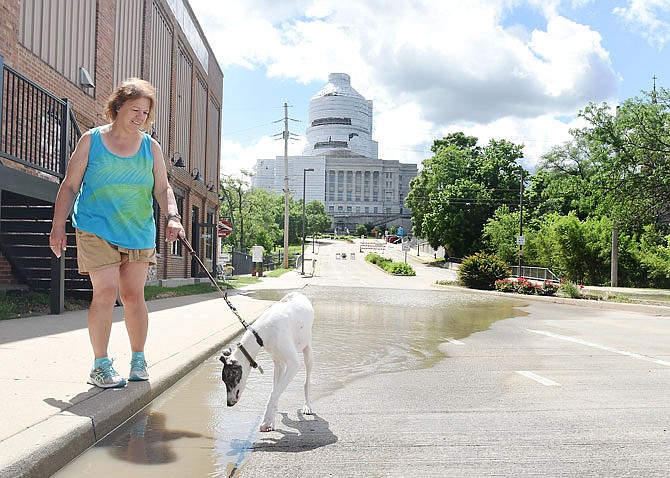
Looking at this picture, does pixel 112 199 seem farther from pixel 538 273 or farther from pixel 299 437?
pixel 538 273

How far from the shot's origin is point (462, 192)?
3024 inches

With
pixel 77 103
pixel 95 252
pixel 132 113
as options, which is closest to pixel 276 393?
pixel 95 252

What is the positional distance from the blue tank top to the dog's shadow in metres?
1.82

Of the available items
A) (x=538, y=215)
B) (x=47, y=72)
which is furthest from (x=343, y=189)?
(x=47, y=72)

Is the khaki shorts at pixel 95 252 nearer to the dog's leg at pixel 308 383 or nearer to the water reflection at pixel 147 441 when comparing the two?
the water reflection at pixel 147 441

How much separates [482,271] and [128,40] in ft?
64.5

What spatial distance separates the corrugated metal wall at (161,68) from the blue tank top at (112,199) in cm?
1983

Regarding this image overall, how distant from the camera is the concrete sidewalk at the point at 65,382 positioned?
11.9ft

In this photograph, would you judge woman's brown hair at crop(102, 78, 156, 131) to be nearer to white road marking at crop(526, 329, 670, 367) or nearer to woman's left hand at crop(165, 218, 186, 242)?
woman's left hand at crop(165, 218, 186, 242)

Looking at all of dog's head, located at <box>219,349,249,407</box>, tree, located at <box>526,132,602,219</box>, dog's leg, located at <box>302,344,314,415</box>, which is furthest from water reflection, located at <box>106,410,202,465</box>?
tree, located at <box>526,132,602,219</box>

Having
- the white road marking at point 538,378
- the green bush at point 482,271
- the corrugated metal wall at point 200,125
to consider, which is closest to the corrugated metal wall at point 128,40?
the corrugated metal wall at point 200,125

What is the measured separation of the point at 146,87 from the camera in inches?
210

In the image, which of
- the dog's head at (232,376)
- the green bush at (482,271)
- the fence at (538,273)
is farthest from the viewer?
the fence at (538,273)

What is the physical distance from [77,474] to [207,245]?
105 ft
